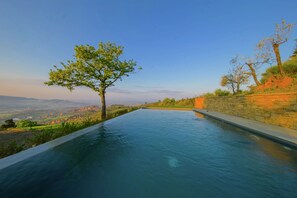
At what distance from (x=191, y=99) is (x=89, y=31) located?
21.0 m

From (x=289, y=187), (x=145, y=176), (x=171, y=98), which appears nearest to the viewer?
(x=289, y=187)

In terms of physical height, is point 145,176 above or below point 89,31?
below

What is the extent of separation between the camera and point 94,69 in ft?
34.3

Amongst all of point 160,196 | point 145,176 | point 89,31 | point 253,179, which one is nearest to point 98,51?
point 89,31

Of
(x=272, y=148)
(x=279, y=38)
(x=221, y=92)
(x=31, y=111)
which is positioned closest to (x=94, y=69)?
(x=272, y=148)

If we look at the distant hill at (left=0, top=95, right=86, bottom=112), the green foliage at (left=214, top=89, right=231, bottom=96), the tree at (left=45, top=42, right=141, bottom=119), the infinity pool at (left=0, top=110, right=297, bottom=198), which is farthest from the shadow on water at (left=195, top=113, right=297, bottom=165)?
the distant hill at (left=0, top=95, right=86, bottom=112)

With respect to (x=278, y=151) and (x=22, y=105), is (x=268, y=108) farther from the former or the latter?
(x=22, y=105)

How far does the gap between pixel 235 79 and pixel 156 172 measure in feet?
68.6

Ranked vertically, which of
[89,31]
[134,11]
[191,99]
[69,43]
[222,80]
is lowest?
[191,99]

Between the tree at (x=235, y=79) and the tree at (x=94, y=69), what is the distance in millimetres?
16202

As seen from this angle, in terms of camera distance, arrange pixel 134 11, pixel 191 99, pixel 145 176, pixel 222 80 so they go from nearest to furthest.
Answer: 1. pixel 145 176
2. pixel 134 11
3. pixel 222 80
4. pixel 191 99

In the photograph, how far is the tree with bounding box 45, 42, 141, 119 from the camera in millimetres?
9672

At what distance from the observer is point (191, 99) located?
84.2 ft

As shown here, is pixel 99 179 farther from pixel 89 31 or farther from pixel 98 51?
pixel 89 31
